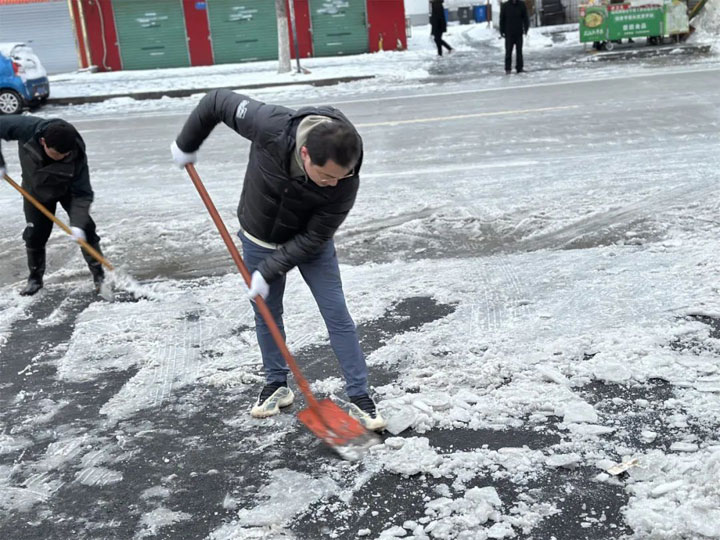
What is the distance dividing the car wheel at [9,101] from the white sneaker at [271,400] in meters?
14.3

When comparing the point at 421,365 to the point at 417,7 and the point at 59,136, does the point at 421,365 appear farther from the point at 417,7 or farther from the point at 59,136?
the point at 417,7

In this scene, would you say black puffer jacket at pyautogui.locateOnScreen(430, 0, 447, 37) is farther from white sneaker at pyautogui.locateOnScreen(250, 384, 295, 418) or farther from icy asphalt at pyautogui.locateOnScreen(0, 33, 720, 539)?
white sneaker at pyautogui.locateOnScreen(250, 384, 295, 418)

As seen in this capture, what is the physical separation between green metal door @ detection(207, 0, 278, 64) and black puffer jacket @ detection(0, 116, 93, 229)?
19.1 metres

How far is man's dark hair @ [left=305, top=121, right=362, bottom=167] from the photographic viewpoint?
296 centimetres

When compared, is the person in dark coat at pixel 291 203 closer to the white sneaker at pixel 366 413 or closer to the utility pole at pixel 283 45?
the white sneaker at pixel 366 413

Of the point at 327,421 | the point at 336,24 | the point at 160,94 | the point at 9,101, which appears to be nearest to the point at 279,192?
the point at 327,421

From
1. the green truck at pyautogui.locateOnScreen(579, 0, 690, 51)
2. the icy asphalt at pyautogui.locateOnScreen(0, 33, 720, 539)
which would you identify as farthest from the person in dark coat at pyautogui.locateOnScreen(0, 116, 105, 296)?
the green truck at pyautogui.locateOnScreen(579, 0, 690, 51)

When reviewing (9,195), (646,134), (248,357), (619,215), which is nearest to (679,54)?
(646,134)

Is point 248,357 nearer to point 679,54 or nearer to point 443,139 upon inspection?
point 443,139

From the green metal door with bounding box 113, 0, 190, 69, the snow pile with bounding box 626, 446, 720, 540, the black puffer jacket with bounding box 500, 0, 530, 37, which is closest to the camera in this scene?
the snow pile with bounding box 626, 446, 720, 540

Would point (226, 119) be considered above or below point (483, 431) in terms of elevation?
above

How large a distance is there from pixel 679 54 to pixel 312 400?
1694 centimetres

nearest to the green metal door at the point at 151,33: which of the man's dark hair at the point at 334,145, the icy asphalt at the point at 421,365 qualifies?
the icy asphalt at the point at 421,365

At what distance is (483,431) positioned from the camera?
362 cm
